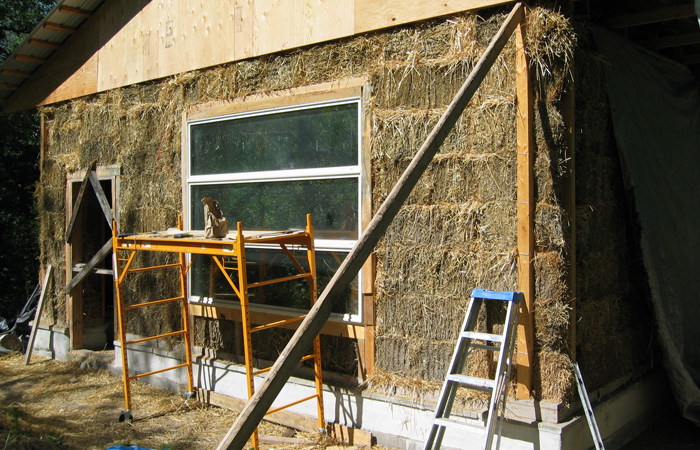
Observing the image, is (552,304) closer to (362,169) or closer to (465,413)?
(465,413)

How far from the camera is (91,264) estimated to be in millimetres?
7281

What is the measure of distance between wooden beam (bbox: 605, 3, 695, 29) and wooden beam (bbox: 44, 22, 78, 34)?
642 cm

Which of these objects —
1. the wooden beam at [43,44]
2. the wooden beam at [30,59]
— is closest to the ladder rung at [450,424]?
the wooden beam at [43,44]

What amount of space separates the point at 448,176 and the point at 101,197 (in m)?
4.70

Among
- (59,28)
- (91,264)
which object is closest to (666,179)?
(91,264)

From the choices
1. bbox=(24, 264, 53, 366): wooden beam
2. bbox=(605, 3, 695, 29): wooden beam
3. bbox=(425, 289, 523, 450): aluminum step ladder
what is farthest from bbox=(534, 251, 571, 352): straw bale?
bbox=(24, 264, 53, 366): wooden beam

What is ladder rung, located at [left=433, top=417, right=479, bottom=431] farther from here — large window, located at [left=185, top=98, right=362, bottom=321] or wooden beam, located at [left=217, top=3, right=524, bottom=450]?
large window, located at [left=185, top=98, right=362, bottom=321]

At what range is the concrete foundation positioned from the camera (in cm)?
396

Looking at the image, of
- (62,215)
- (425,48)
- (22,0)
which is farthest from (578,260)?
(22,0)

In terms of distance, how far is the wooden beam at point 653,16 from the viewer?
14.8ft

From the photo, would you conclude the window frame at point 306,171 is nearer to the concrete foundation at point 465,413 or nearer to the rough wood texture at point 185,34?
the rough wood texture at point 185,34

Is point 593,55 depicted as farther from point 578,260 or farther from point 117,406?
point 117,406

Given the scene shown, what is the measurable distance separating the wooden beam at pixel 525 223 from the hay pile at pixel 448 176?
0.06m

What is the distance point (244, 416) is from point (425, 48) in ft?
10.6
